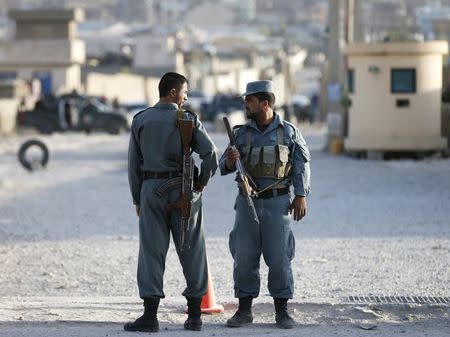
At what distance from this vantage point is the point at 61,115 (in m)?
44.0

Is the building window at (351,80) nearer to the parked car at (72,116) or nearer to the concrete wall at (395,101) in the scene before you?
the concrete wall at (395,101)

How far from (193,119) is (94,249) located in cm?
564

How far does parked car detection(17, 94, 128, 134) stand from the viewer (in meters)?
43.3

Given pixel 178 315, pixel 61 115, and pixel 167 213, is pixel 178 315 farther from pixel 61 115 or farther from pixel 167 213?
pixel 61 115

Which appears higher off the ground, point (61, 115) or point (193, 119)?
point (193, 119)

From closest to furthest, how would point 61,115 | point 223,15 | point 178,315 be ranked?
point 178,315 < point 61,115 < point 223,15

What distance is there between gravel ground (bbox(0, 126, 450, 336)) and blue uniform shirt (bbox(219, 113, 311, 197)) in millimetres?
970

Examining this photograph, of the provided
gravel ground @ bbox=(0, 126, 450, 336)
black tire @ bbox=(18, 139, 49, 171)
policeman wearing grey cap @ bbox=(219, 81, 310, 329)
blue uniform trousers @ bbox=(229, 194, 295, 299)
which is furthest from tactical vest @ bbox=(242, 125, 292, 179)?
black tire @ bbox=(18, 139, 49, 171)

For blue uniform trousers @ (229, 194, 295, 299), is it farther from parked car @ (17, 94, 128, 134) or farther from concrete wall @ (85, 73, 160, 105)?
concrete wall @ (85, 73, 160, 105)

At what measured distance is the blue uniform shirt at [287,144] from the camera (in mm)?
9258

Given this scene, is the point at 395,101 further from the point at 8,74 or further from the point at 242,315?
the point at 8,74

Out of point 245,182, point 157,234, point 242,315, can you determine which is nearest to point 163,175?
point 157,234

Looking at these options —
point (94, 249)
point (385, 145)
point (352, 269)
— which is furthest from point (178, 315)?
point (385, 145)

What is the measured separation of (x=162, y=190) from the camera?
898cm
